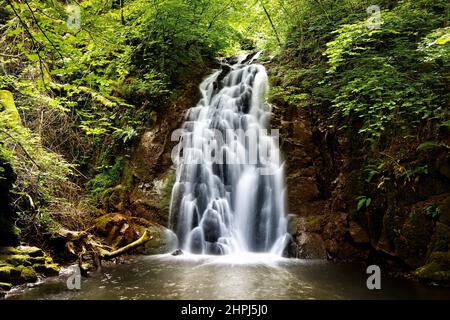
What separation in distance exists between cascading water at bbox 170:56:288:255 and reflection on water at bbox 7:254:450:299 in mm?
1160

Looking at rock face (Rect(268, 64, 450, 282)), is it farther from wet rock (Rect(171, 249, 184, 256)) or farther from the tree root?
the tree root

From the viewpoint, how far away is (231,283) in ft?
17.8

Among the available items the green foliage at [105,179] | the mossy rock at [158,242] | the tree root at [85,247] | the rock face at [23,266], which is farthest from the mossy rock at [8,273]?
the green foliage at [105,179]

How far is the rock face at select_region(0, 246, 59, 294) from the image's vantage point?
5156 mm

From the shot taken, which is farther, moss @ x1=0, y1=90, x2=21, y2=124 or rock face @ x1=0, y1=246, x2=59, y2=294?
moss @ x1=0, y1=90, x2=21, y2=124

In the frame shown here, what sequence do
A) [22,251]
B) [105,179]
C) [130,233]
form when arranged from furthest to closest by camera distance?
[105,179], [130,233], [22,251]

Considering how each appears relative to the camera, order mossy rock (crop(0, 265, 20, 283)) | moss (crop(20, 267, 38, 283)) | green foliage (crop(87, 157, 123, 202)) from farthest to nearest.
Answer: green foliage (crop(87, 157, 123, 202)) → moss (crop(20, 267, 38, 283)) → mossy rock (crop(0, 265, 20, 283))

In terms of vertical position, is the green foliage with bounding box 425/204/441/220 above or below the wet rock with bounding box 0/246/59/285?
above

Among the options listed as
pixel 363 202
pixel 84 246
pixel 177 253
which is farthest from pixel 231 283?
pixel 84 246

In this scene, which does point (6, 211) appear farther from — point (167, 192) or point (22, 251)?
point (167, 192)

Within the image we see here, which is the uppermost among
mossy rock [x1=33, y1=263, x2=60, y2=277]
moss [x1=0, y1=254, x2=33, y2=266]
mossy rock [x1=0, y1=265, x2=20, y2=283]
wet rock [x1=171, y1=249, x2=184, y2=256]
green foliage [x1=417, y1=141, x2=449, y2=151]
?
green foliage [x1=417, y1=141, x2=449, y2=151]

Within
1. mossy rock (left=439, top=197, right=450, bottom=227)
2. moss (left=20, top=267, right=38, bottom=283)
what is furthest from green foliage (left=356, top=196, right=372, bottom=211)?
moss (left=20, top=267, right=38, bottom=283)

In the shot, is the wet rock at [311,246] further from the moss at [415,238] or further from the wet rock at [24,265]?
the wet rock at [24,265]

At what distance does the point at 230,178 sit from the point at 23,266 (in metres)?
4.95
